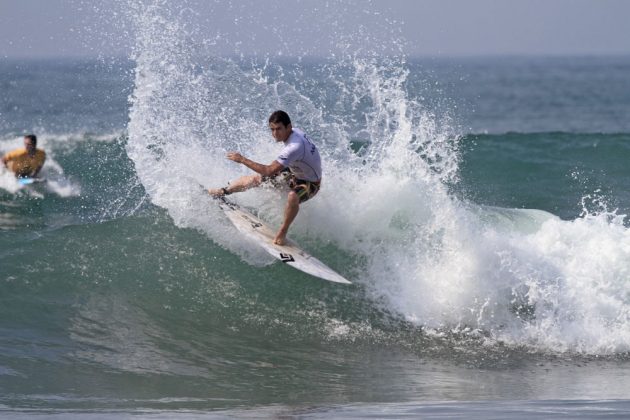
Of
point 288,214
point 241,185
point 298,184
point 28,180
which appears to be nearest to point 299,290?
point 288,214

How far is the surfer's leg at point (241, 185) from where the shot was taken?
34.3 feet

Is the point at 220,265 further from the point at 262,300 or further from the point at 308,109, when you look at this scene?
the point at 308,109

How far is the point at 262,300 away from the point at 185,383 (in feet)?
7.73

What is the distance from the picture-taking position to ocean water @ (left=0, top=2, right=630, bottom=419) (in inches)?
309

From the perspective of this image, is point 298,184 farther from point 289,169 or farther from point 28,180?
point 28,180

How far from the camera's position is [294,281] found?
1066 cm

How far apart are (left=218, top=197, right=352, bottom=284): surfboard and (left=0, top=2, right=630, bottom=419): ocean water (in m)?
0.34

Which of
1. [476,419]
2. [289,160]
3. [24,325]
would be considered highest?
[289,160]

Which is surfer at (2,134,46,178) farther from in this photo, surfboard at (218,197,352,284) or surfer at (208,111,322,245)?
surfer at (208,111,322,245)

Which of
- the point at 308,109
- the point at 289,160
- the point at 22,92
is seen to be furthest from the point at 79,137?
the point at 22,92

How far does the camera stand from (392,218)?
10992 millimetres

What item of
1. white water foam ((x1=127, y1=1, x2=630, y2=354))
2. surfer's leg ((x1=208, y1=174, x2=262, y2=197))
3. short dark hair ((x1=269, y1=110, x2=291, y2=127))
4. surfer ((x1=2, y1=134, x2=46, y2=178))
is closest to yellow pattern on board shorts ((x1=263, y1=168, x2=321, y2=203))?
surfer's leg ((x1=208, y1=174, x2=262, y2=197))

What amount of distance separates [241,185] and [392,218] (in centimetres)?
195

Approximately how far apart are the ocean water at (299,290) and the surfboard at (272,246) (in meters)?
0.34
